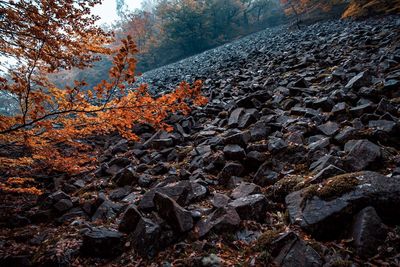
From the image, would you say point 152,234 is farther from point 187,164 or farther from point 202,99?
point 187,164

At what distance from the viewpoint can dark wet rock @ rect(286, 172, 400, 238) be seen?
337 cm

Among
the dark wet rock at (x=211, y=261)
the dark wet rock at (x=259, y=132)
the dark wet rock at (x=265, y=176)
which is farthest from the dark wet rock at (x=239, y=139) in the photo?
the dark wet rock at (x=211, y=261)

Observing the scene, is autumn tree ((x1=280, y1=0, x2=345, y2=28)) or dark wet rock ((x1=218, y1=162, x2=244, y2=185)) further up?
autumn tree ((x1=280, y1=0, x2=345, y2=28))

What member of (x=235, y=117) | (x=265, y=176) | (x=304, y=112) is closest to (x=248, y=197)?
(x=265, y=176)

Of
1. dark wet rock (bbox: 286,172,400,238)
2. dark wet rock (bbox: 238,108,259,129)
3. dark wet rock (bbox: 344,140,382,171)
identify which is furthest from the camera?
dark wet rock (bbox: 238,108,259,129)

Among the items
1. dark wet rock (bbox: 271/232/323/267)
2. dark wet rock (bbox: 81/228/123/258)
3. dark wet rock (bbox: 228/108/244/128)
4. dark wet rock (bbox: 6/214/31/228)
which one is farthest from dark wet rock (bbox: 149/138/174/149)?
dark wet rock (bbox: 271/232/323/267)

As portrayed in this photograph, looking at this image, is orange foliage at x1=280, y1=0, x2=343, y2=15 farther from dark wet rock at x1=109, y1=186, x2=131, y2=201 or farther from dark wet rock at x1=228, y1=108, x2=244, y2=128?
dark wet rock at x1=109, y1=186, x2=131, y2=201

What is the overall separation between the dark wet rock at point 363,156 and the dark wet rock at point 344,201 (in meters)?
0.73

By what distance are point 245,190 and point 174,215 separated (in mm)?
1456

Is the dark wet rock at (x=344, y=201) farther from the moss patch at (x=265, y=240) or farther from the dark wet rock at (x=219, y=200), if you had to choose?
the dark wet rock at (x=219, y=200)

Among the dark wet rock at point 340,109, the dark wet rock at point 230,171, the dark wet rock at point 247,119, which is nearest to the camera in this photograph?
the dark wet rock at point 230,171

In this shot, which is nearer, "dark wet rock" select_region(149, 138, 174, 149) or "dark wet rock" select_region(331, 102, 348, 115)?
"dark wet rock" select_region(331, 102, 348, 115)

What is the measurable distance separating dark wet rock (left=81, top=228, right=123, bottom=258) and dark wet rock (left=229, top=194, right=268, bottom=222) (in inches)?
75.2

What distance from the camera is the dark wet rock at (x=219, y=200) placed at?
15.3 feet
